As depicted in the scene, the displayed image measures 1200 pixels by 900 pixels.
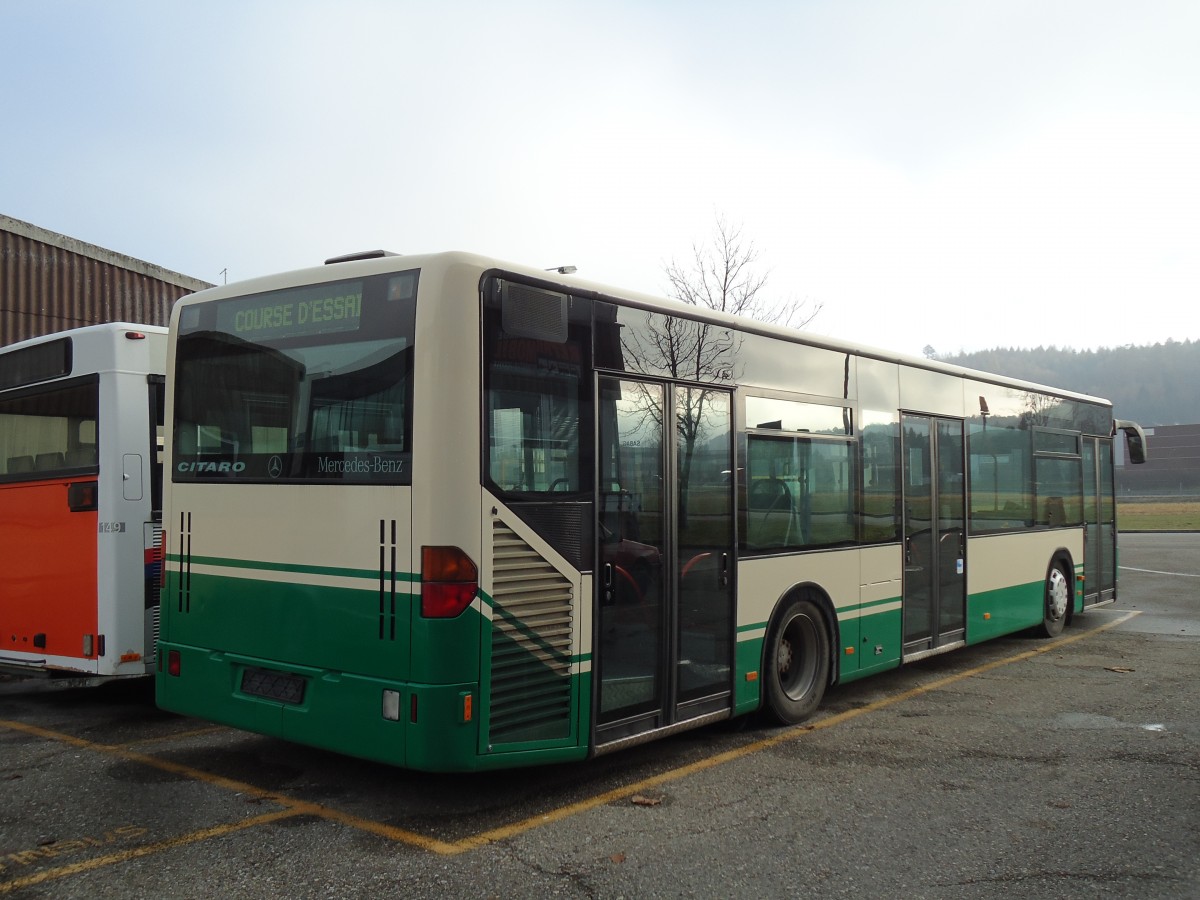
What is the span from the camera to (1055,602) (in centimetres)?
1234

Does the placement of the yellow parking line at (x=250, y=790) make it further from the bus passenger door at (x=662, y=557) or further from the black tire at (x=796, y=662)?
the black tire at (x=796, y=662)

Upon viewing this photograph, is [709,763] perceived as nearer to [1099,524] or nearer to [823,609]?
[823,609]

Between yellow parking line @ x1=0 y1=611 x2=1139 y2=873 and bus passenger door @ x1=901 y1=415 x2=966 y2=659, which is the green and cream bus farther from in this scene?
bus passenger door @ x1=901 y1=415 x2=966 y2=659

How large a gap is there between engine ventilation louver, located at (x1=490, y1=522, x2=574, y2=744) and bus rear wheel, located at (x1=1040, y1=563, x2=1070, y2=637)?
834 cm

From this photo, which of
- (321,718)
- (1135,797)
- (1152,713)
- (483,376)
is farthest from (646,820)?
(1152,713)

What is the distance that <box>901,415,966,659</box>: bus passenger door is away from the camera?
9219 millimetres

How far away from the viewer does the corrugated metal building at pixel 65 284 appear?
15.2 meters

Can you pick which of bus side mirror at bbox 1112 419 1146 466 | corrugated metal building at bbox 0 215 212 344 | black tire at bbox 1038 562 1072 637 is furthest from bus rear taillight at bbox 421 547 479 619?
corrugated metal building at bbox 0 215 212 344

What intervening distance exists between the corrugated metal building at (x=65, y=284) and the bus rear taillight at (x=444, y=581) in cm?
1291

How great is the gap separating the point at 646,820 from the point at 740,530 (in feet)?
7.34

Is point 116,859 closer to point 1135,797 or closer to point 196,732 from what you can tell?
point 196,732

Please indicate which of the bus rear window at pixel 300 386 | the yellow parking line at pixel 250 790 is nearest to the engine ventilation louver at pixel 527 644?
the yellow parking line at pixel 250 790

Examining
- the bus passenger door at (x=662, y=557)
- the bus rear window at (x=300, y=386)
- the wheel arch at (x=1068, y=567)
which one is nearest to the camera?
the bus rear window at (x=300, y=386)

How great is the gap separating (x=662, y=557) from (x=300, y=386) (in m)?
2.37
